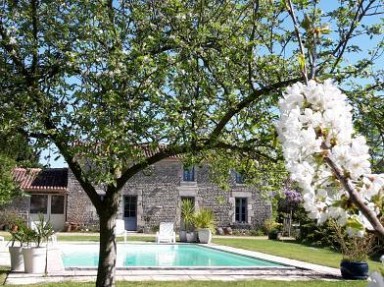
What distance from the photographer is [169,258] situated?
17047 mm

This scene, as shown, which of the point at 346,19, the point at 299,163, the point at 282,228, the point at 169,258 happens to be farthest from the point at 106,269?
the point at 282,228

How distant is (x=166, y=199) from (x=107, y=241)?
2245 cm

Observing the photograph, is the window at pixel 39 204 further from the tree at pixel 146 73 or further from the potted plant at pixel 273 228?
the tree at pixel 146 73

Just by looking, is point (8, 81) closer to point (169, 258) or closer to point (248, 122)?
point (248, 122)

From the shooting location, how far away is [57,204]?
96.8ft

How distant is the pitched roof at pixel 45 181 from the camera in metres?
28.7

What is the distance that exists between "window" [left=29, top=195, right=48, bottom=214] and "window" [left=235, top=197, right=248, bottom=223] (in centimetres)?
1111

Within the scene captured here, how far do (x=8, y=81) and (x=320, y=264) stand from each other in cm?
1065

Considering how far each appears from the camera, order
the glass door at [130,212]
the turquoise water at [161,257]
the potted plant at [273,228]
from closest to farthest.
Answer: the turquoise water at [161,257] < the potted plant at [273,228] < the glass door at [130,212]

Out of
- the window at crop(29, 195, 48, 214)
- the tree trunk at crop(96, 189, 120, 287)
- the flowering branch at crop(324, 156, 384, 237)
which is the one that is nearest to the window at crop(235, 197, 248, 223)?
the window at crop(29, 195, 48, 214)

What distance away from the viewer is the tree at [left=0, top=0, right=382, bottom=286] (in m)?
5.53

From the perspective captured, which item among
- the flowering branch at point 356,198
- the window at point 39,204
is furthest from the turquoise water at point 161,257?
the flowering branch at point 356,198

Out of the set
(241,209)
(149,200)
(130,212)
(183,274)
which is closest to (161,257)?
(183,274)

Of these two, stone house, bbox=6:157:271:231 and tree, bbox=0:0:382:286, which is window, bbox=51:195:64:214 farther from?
tree, bbox=0:0:382:286
